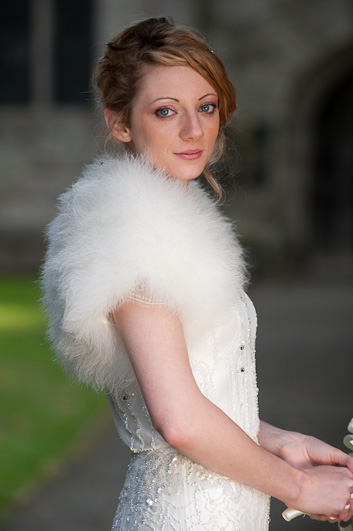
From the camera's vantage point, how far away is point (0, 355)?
819 centimetres

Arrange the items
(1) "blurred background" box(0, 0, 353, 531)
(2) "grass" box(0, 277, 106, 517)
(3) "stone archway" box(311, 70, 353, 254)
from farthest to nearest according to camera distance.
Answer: (3) "stone archway" box(311, 70, 353, 254), (1) "blurred background" box(0, 0, 353, 531), (2) "grass" box(0, 277, 106, 517)

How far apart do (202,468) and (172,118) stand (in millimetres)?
743

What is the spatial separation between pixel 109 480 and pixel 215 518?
3090 millimetres

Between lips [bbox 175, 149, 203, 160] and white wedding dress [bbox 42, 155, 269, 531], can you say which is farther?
lips [bbox 175, 149, 203, 160]

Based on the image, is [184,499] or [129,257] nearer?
[129,257]

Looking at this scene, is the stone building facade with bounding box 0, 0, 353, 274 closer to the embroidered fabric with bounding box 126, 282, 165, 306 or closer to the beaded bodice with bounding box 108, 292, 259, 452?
the beaded bodice with bounding box 108, 292, 259, 452

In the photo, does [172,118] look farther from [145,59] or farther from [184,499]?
[184,499]

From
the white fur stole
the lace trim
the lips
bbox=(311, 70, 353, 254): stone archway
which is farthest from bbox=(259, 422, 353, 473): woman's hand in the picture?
bbox=(311, 70, 353, 254): stone archway

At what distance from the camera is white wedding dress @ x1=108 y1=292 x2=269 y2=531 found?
1.86m

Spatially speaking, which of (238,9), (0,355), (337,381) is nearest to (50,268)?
(337,381)

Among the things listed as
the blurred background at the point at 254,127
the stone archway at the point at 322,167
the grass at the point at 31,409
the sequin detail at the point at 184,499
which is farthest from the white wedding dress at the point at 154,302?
the stone archway at the point at 322,167

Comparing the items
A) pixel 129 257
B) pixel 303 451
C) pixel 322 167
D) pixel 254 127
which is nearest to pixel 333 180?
pixel 322 167

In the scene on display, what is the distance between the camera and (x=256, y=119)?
14.4 m

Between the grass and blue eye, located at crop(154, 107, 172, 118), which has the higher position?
blue eye, located at crop(154, 107, 172, 118)
